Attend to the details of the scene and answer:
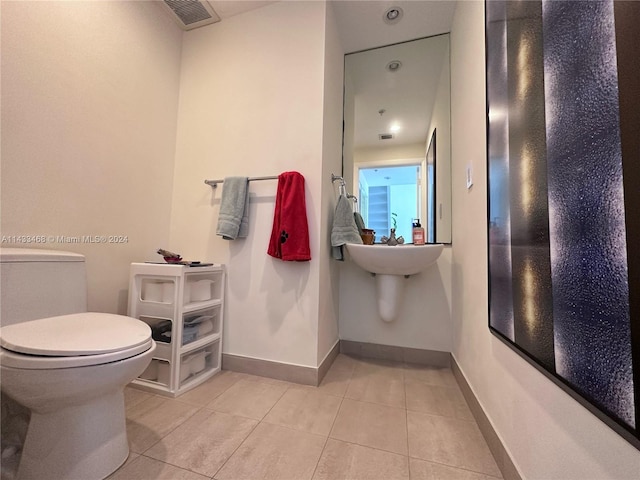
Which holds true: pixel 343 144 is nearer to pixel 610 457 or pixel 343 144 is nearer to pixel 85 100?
pixel 85 100

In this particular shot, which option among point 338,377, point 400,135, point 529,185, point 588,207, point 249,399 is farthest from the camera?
point 400,135

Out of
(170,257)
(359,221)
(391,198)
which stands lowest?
(170,257)

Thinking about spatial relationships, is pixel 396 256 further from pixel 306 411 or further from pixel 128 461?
pixel 128 461

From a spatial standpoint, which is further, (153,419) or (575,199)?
(153,419)

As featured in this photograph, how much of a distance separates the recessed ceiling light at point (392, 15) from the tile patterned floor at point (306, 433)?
2319 millimetres

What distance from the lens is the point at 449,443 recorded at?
37.0 inches

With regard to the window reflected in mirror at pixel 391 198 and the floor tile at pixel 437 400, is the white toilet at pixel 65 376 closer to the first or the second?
the floor tile at pixel 437 400

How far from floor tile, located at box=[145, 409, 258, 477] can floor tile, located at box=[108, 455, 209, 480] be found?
2 cm

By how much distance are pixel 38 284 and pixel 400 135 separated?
7.28 ft

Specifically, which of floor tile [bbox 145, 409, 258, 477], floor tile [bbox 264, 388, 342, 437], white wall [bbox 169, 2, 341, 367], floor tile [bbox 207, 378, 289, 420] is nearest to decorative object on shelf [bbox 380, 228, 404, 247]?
white wall [bbox 169, 2, 341, 367]

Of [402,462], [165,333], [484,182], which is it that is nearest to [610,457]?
[402,462]

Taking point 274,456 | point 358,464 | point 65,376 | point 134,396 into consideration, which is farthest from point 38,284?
point 358,464

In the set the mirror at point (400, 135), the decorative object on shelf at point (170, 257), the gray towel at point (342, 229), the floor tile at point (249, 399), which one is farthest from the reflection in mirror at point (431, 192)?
the decorative object on shelf at point (170, 257)

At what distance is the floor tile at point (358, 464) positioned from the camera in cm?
79
